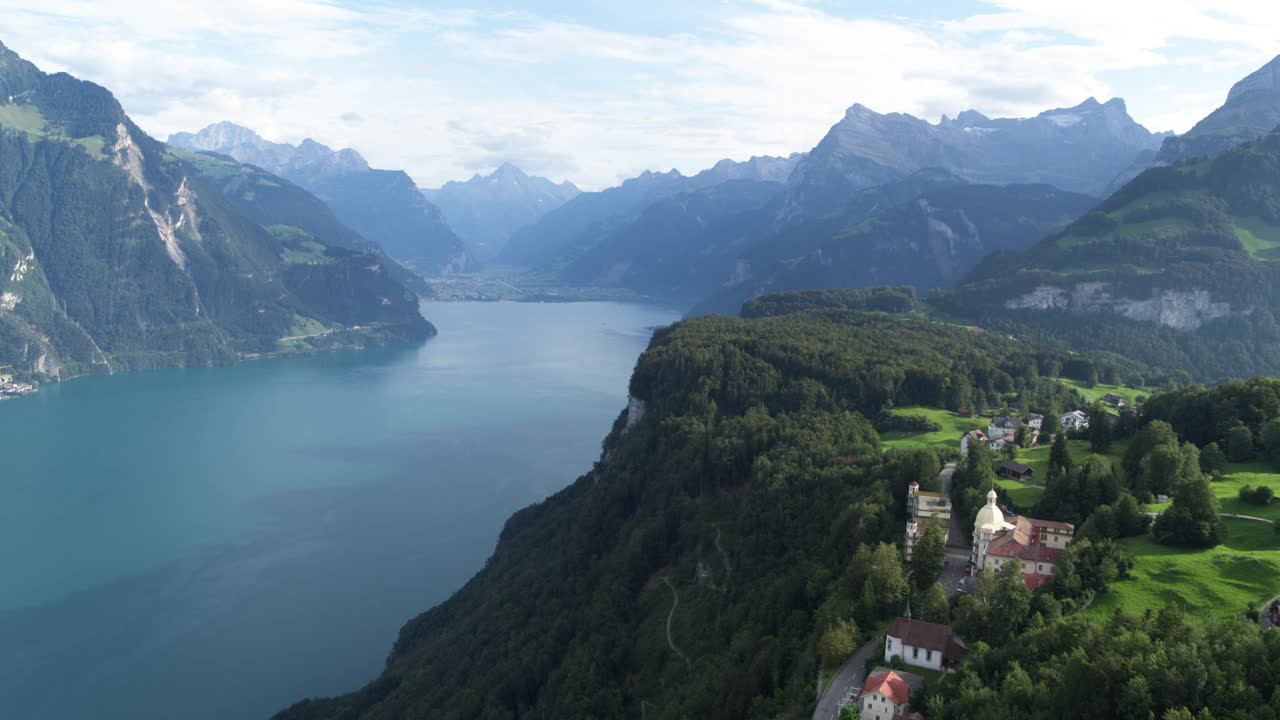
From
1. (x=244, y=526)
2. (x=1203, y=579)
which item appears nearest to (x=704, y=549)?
(x=1203, y=579)

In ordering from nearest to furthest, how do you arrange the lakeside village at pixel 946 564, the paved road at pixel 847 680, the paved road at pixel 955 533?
the lakeside village at pixel 946 564
the paved road at pixel 847 680
the paved road at pixel 955 533

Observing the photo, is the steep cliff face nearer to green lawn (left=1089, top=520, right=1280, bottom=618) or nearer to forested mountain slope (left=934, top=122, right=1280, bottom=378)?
forested mountain slope (left=934, top=122, right=1280, bottom=378)

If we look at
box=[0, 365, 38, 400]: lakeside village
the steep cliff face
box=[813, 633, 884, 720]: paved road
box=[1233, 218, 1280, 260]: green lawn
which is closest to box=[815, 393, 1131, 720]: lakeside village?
box=[813, 633, 884, 720]: paved road

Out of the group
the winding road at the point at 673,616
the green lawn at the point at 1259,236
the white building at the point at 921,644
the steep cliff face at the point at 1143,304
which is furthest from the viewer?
the green lawn at the point at 1259,236

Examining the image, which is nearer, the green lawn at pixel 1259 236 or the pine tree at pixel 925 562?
the pine tree at pixel 925 562

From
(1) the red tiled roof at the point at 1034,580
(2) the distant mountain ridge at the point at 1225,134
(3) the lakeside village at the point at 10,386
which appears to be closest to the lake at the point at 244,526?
(3) the lakeside village at the point at 10,386

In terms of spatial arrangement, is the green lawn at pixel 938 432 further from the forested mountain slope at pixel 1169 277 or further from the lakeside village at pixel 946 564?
the forested mountain slope at pixel 1169 277
